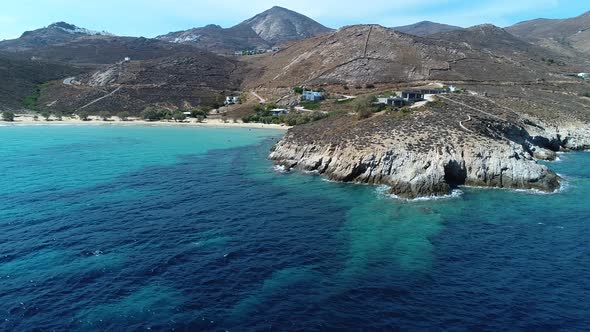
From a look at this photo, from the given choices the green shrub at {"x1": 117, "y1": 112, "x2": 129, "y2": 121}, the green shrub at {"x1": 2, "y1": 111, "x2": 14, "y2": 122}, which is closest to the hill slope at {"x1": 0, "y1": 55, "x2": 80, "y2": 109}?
the green shrub at {"x1": 2, "y1": 111, "x2": 14, "y2": 122}

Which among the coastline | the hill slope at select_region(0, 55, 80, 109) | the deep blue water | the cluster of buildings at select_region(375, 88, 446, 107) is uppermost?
the hill slope at select_region(0, 55, 80, 109)

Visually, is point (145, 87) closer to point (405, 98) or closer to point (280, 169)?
point (405, 98)

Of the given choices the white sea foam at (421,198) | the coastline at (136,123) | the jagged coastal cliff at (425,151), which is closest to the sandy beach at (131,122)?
the coastline at (136,123)

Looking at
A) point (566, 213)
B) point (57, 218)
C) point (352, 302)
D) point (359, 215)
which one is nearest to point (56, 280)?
point (57, 218)

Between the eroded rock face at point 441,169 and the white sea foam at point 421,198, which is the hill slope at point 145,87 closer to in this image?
the eroded rock face at point 441,169

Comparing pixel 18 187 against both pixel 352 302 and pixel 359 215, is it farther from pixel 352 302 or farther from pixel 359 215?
pixel 352 302

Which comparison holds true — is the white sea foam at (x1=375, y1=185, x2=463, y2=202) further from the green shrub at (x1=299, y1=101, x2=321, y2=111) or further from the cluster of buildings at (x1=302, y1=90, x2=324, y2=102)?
the cluster of buildings at (x1=302, y1=90, x2=324, y2=102)

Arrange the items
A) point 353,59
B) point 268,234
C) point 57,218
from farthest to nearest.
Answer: point 353,59, point 57,218, point 268,234

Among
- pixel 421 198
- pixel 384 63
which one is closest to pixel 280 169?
pixel 421 198
